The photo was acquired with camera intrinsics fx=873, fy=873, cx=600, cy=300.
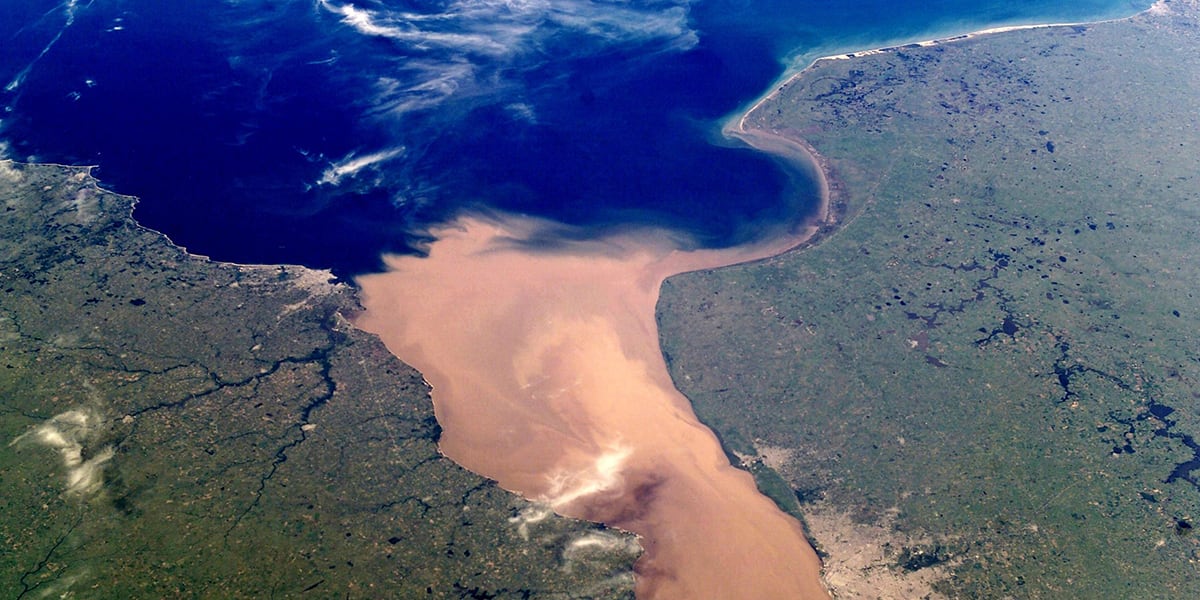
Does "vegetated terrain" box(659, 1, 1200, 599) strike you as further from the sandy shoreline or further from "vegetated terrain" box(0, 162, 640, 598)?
"vegetated terrain" box(0, 162, 640, 598)

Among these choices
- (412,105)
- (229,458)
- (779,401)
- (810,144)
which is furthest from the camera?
(412,105)

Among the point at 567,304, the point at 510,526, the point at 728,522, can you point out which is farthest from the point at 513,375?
the point at 728,522

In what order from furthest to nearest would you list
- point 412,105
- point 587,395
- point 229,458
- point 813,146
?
point 412,105 → point 813,146 → point 587,395 → point 229,458

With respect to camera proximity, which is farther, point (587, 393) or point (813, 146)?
point (813, 146)

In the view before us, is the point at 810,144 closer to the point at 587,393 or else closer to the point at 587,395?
the point at 587,393

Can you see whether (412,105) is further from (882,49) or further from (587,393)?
(882,49)

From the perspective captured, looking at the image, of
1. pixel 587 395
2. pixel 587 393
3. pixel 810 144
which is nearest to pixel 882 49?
pixel 810 144

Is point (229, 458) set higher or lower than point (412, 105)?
lower

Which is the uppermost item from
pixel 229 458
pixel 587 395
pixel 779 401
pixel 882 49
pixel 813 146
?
pixel 882 49
